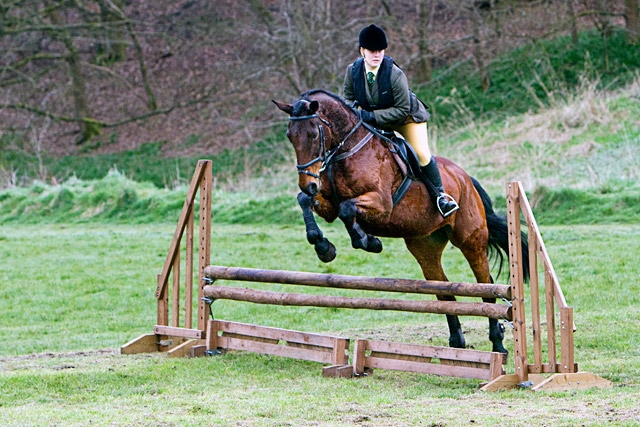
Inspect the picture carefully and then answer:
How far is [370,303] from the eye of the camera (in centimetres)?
683

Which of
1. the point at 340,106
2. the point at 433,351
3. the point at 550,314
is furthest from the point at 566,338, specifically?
the point at 340,106

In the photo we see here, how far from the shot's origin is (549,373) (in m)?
6.13

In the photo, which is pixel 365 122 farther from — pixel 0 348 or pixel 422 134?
pixel 0 348

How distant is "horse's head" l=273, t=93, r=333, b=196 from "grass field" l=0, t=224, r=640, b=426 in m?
1.46

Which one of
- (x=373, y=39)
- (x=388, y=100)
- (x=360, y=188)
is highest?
(x=373, y=39)

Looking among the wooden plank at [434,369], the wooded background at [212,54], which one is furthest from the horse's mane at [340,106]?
the wooded background at [212,54]

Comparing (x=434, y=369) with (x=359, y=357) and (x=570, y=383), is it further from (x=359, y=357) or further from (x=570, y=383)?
(x=570, y=383)

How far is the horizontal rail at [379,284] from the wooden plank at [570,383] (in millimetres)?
614

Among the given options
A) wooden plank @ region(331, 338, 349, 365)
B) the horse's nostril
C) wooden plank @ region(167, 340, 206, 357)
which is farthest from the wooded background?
the horse's nostril

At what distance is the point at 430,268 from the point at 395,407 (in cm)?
227

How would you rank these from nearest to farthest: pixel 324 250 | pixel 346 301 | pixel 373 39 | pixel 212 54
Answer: pixel 324 250, pixel 373 39, pixel 346 301, pixel 212 54

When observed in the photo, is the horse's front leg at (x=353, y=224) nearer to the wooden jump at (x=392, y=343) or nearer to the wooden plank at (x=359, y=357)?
the wooden jump at (x=392, y=343)

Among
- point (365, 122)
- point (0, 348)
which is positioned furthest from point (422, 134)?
point (0, 348)

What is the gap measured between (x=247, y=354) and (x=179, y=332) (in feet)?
2.11
